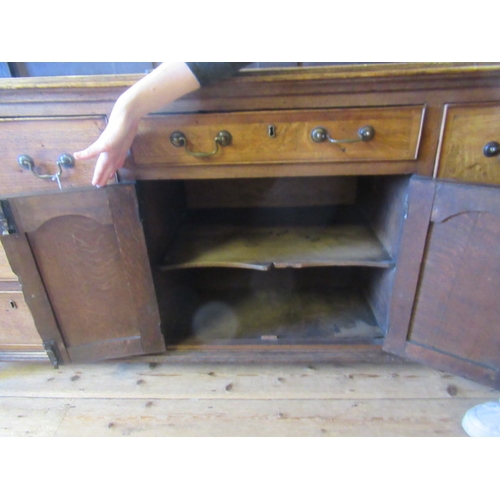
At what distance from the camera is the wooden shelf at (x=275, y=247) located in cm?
85

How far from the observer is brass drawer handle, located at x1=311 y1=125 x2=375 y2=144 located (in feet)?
2.24

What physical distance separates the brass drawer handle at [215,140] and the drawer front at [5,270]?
0.53m

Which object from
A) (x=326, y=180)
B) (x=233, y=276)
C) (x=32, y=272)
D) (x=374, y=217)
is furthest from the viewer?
(x=233, y=276)

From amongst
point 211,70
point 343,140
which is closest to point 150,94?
point 211,70

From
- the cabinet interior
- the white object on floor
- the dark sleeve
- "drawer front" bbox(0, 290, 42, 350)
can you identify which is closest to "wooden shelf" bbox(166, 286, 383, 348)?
the cabinet interior

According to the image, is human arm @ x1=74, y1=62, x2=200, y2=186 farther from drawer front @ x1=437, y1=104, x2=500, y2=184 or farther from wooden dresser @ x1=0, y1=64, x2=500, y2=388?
drawer front @ x1=437, y1=104, x2=500, y2=184

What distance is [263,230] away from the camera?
3.43 feet

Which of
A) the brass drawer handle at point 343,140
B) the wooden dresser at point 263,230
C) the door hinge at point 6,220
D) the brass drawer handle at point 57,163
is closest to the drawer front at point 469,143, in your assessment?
Result: the wooden dresser at point 263,230

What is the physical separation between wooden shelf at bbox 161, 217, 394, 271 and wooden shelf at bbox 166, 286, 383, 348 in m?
0.21

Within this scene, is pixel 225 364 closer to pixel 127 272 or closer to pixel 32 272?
pixel 127 272

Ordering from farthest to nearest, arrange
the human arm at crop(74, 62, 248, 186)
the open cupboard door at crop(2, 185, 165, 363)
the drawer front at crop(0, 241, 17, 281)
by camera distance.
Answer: the drawer front at crop(0, 241, 17, 281)
the open cupboard door at crop(2, 185, 165, 363)
the human arm at crop(74, 62, 248, 186)

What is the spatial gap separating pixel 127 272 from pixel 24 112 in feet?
1.30
